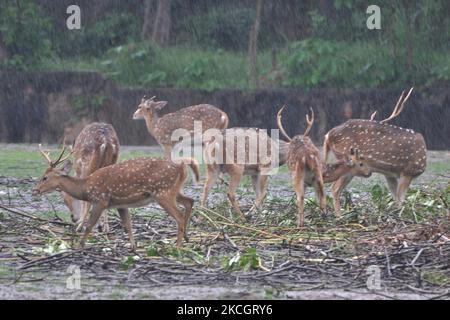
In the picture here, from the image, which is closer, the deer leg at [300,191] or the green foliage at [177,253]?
the green foliage at [177,253]

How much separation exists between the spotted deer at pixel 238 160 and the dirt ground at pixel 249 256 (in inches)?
18.8

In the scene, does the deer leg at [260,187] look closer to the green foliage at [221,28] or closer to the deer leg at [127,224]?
the deer leg at [127,224]

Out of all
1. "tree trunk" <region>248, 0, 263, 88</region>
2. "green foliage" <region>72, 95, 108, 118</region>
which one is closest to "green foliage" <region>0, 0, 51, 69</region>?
"green foliage" <region>72, 95, 108, 118</region>

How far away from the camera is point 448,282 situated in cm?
1008

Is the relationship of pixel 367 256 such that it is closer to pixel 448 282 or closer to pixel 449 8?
pixel 448 282

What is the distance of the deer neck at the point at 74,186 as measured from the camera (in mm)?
11719

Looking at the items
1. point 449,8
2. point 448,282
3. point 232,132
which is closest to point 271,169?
point 232,132

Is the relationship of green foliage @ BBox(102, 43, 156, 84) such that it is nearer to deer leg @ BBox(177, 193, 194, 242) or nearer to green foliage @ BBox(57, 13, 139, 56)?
green foliage @ BBox(57, 13, 139, 56)

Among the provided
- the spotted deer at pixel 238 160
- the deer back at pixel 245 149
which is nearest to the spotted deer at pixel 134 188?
the spotted deer at pixel 238 160

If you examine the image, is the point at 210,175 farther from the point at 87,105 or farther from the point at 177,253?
the point at 87,105

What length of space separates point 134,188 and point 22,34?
1798cm

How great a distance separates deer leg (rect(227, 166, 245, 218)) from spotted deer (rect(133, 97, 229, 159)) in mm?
4305

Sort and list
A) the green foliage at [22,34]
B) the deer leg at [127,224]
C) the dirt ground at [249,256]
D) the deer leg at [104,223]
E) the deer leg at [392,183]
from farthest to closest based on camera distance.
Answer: the green foliage at [22,34] → the deer leg at [392,183] → the deer leg at [104,223] → the deer leg at [127,224] → the dirt ground at [249,256]
